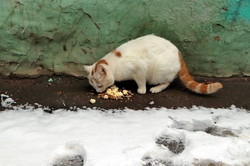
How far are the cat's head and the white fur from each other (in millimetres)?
17

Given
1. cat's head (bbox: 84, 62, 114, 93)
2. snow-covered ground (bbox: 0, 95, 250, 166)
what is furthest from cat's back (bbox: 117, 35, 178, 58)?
snow-covered ground (bbox: 0, 95, 250, 166)

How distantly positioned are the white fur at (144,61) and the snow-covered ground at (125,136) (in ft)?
2.03

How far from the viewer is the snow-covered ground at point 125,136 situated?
11.9 feet

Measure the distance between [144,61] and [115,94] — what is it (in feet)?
2.27

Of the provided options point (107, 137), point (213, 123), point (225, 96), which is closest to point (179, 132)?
point (213, 123)

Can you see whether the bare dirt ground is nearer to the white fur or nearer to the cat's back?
the white fur

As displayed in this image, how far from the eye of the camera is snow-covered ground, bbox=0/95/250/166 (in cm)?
364

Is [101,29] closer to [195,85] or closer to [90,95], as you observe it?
[90,95]

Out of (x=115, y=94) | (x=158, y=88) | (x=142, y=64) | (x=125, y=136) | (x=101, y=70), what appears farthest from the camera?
(x=158, y=88)

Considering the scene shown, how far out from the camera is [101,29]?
17.3ft

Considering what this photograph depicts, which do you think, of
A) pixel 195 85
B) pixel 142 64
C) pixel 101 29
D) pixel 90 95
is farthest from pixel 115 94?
pixel 195 85

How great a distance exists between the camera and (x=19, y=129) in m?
4.02

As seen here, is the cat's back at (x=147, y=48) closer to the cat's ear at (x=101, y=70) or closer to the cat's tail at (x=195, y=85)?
the cat's tail at (x=195, y=85)

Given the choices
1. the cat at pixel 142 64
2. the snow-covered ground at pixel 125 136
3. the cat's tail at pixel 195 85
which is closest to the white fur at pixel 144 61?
the cat at pixel 142 64
